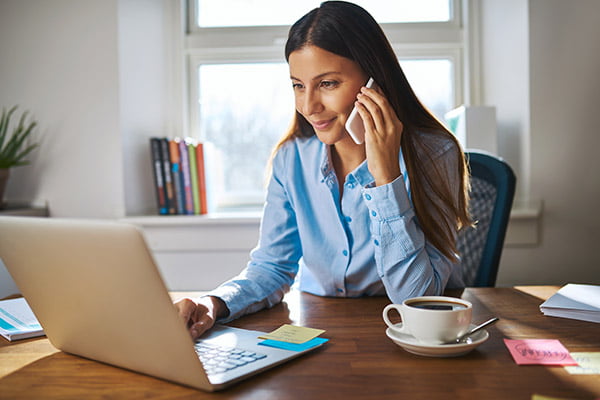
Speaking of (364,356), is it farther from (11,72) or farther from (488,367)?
(11,72)

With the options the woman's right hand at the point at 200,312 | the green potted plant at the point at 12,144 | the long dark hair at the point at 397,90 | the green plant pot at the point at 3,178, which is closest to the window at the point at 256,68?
the green potted plant at the point at 12,144

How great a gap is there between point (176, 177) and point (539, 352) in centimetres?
176

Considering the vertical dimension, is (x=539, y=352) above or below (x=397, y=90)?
below

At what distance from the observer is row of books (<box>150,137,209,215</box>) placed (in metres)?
2.32

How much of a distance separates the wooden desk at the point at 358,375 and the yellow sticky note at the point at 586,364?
2 centimetres

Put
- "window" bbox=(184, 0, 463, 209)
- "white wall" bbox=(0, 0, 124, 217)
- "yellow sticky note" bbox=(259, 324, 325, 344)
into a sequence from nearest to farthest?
"yellow sticky note" bbox=(259, 324, 325, 344), "white wall" bbox=(0, 0, 124, 217), "window" bbox=(184, 0, 463, 209)

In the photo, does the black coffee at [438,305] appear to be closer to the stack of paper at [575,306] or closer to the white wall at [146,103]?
the stack of paper at [575,306]

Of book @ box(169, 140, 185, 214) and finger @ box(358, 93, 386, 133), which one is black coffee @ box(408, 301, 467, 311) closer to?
finger @ box(358, 93, 386, 133)

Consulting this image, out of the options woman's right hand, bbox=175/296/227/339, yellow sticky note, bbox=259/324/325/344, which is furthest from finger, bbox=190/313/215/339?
yellow sticky note, bbox=259/324/325/344

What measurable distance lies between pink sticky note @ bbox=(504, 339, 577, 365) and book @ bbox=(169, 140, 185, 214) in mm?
1684

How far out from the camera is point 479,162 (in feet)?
5.11

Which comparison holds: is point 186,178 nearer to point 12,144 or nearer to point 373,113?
point 12,144

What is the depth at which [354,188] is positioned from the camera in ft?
4.48

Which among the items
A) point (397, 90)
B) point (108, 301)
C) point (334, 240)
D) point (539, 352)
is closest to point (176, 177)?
point (334, 240)
